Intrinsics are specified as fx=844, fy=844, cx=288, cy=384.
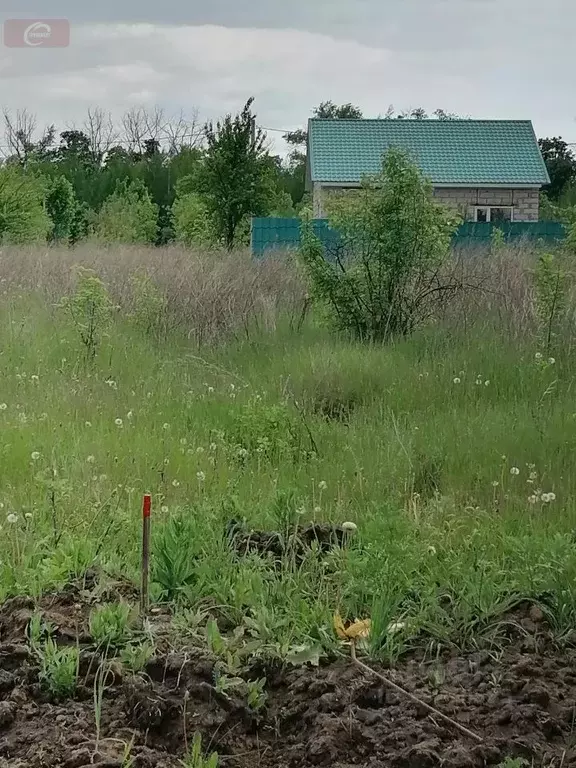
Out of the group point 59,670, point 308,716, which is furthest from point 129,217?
point 308,716

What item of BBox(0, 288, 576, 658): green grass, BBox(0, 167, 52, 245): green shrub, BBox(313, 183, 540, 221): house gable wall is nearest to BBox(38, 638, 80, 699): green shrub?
BBox(0, 288, 576, 658): green grass

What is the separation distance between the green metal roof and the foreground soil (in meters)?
22.4

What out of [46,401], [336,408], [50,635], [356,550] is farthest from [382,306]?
[50,635]

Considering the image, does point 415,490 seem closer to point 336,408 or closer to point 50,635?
point 336,408

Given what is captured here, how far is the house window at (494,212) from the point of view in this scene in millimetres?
25031

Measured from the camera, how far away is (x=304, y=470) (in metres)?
4.01

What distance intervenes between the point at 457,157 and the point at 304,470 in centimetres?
2319

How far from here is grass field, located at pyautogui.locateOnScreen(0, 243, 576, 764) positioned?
2.52 meters

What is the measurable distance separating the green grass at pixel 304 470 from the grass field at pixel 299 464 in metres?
0.01

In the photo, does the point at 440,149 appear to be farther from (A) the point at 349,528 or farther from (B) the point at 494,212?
(A) the point at 349,528

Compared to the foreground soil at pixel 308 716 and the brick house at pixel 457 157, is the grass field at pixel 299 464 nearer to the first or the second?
the foreground soil at pixel 308 716

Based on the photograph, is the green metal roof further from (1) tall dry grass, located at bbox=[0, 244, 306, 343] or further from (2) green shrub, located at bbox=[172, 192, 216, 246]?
(1) tall dry grass, located at bbox=[0, 244, 306, 343]

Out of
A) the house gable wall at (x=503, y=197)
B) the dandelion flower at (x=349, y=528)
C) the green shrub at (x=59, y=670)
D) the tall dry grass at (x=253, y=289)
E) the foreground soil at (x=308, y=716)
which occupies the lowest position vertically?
the foreground soil at (x=308, y=716)

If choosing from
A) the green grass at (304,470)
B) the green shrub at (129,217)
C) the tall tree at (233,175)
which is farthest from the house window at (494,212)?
the green grass at (304,470)
